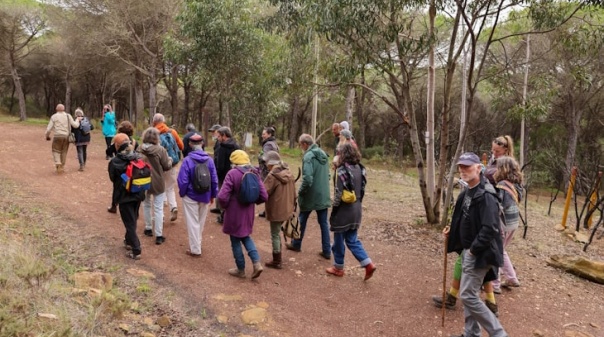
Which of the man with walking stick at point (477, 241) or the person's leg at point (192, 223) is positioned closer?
the man with walking stick at point (477, 241)

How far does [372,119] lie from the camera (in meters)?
35.5

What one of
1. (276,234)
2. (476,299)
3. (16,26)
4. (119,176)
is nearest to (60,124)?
(119,176)

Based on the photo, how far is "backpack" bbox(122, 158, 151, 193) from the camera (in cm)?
547

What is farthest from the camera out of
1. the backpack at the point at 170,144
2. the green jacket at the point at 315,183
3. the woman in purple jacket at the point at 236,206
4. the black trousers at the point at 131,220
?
the backpack at the point at 170,144

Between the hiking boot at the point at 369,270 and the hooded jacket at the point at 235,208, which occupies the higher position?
the hooded jacket at the point at 235,208

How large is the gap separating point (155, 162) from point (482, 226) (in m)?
4.47

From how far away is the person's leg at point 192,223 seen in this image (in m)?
5.95

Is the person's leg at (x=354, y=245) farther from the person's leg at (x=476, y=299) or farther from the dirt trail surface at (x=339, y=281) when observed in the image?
the person's leg at (x=476, y=299)

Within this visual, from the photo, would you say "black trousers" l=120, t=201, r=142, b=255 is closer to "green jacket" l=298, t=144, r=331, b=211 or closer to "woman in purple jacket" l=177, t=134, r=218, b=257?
"woman in purple jacket" l=177, t=134, r=218, b=257

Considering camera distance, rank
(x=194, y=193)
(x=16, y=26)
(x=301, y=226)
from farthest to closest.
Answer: (x=16, y=26) < (x=301, y=226) < (x=194, y=193)

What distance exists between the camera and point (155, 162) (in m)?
6.17

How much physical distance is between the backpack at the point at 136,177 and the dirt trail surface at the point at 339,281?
0.98 m

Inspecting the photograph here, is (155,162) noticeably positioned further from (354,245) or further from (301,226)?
(354,245)

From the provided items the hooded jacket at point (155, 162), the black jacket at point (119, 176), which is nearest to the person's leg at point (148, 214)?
the hooded jacket at point (155, 162)
